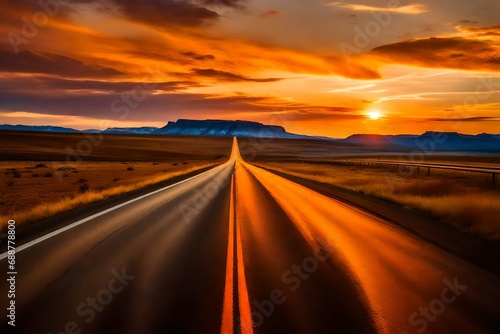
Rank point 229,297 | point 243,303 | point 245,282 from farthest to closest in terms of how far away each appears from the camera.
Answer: point 245,282 < point 229,297 < point 243,303

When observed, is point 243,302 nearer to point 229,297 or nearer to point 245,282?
point 229,297

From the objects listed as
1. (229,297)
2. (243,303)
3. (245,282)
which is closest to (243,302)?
(243,303)

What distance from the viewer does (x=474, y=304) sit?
5.23 meters

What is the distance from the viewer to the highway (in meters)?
4.53

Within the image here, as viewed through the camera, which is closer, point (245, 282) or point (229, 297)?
point (229, 297)

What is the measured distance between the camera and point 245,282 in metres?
5.89

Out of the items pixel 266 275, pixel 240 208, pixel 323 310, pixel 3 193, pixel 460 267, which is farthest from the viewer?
pixel 3 193

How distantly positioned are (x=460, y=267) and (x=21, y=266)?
723 cm

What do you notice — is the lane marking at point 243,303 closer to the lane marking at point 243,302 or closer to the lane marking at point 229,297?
the lane marking at point 243,302

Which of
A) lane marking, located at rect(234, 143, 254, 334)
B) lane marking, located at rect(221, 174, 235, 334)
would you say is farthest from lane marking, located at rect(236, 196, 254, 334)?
lane marking, located at rect(221, 174, 235, 334)

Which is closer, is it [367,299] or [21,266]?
[367,299]

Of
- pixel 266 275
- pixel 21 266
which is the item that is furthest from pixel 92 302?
pixel 266 275

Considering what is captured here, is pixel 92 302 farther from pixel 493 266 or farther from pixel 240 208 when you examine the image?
pixel 240 208

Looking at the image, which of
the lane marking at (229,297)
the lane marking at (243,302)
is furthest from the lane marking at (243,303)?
the lane marking at (229,297)
